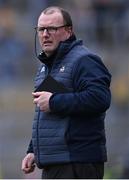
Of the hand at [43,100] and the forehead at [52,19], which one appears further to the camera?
the forehead at [52,19]

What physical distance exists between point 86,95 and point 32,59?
11145 millimetres

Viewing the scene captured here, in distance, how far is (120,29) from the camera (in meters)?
18.0

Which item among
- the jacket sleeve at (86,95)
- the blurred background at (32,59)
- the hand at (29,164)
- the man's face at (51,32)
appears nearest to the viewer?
the jacket sleeve at (86,95)

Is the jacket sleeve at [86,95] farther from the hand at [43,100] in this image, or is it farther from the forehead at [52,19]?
the forehead at [52,19]

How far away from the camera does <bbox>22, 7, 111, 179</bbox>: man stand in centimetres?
546

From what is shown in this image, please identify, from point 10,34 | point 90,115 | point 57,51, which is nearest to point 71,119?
point 90,115

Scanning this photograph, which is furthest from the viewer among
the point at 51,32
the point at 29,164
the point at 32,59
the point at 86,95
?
the point at 32,59

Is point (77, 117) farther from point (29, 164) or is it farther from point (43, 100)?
point (29, 164)

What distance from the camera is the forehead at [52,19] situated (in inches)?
225

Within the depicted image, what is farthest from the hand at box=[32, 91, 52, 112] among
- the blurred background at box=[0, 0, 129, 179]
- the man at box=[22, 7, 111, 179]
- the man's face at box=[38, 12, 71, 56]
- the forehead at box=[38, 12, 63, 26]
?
the blurred background at box=[0, 0, 129, 179]

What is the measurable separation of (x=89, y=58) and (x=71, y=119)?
1.33 ft

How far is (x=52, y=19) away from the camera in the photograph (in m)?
5.72

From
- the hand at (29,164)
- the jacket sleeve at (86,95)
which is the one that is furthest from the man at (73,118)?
the hand at (29,164)

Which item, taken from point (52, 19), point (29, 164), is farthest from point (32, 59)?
point (52, 19)
